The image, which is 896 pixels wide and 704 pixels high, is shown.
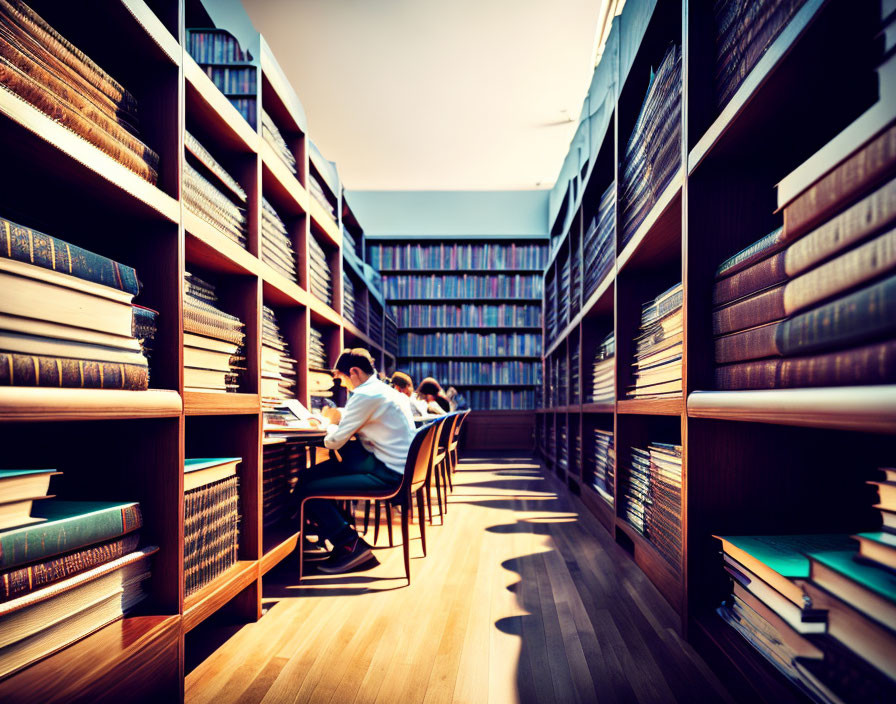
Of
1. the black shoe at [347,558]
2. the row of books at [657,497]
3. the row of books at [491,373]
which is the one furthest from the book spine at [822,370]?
the row of books at [491,373]

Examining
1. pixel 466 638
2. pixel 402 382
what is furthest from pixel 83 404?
pixel 402 382

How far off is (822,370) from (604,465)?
91.6 inches

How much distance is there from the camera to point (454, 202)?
26.6ft

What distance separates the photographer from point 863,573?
0.75 metres

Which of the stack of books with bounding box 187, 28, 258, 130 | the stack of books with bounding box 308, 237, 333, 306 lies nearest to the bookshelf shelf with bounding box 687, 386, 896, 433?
the stack of books with bounding box 187, 28, 258, 130

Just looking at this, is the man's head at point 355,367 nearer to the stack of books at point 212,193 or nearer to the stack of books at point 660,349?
the stack of books at point 212,193

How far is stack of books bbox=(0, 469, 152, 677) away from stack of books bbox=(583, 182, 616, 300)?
2.36m

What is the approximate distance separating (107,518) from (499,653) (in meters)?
1.13

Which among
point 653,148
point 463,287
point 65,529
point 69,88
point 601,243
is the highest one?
point 463,287

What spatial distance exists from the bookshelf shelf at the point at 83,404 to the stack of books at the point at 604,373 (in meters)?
2.21

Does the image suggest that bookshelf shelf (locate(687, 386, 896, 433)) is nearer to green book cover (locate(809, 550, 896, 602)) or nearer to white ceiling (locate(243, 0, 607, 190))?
green book cover (locate(809, 550, 896, 602))

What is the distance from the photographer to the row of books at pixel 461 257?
7.46 meters

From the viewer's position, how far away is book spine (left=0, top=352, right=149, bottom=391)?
82 centimetres

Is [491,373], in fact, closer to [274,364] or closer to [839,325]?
[274,364]
